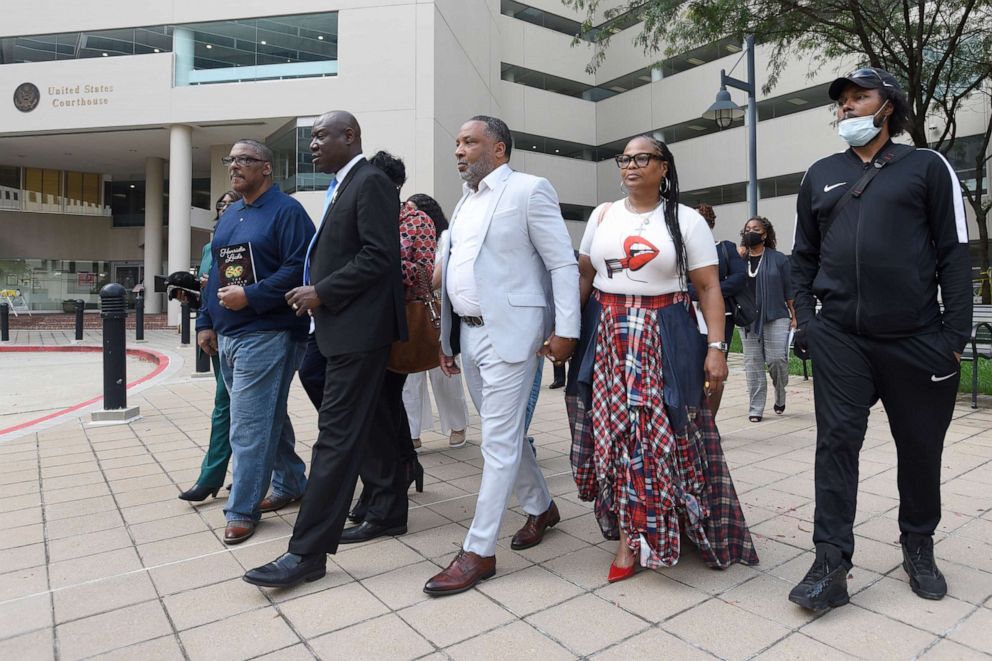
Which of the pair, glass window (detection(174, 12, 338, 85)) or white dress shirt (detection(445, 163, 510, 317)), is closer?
white dress shirt (detection(445, 163, 510, 317))

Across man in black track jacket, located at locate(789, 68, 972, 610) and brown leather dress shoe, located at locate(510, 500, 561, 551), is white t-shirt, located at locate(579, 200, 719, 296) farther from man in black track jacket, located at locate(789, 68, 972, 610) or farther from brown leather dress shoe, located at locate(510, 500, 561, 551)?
brown leather dress shoe, located at locate(510, 500, 561, 551)

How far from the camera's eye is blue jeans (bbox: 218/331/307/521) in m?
3.48

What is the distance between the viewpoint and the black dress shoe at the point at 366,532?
11.1 ft

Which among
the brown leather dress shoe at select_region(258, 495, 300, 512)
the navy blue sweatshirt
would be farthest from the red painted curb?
the navy blue sweatshirt

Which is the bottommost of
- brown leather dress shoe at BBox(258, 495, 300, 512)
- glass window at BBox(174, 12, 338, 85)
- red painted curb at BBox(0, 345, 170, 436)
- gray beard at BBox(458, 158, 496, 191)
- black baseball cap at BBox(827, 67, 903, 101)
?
red painted curb at BBox(0, 345, 170, 436)

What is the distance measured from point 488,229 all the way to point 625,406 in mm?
972

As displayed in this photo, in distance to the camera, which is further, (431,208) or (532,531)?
(431,208)

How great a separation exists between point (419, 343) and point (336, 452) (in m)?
0.91

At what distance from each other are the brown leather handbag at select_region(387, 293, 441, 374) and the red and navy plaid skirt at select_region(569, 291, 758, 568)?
1009mm

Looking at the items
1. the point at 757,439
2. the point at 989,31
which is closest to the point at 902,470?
the point at 757,439

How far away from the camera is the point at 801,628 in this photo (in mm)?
2408

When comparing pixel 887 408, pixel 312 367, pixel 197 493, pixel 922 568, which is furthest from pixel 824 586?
pixel 197 493

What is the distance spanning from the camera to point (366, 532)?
3410 mm

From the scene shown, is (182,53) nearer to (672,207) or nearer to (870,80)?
(672,207)
